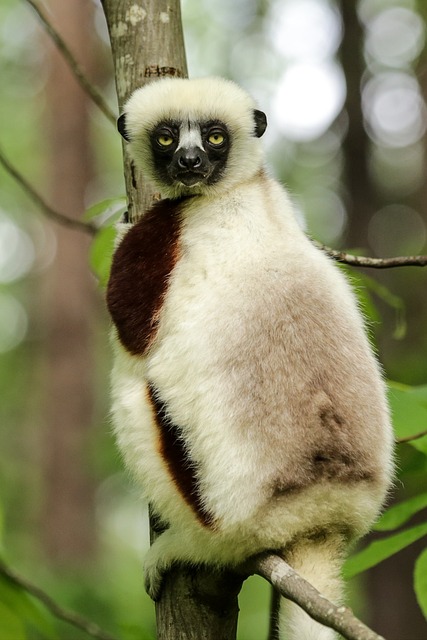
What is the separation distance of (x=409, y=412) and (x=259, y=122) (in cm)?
156

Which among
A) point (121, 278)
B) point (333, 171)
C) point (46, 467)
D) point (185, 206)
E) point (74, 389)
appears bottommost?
point (46, 467)

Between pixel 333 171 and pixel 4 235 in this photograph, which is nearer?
pixel 333 171

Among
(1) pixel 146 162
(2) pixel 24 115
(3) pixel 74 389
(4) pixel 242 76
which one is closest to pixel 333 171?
(4) pixel 242 76

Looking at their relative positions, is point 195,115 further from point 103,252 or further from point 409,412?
point 409,412

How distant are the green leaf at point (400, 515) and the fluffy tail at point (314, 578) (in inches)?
7.1

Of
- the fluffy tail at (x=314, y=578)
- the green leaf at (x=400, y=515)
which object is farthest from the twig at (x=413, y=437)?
the fluffy tail at (x=314, y=578)

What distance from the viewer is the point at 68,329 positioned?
12398 mm

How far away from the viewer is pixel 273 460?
2805mm

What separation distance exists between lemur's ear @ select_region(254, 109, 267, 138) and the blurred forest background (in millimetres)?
361

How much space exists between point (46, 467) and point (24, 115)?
31.4ft

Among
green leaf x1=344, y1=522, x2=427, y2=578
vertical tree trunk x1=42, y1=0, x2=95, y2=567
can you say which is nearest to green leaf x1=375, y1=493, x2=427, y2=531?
green leaf x1=344, y1=522, x2=427, y2=578

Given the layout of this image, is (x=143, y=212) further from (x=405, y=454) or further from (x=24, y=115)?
(x=24, y=115)

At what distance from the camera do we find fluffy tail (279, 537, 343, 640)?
8.60 feet

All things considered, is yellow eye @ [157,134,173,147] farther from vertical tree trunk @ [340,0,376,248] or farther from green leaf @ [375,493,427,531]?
vertical tree trunk @ [340,0,376,248]
